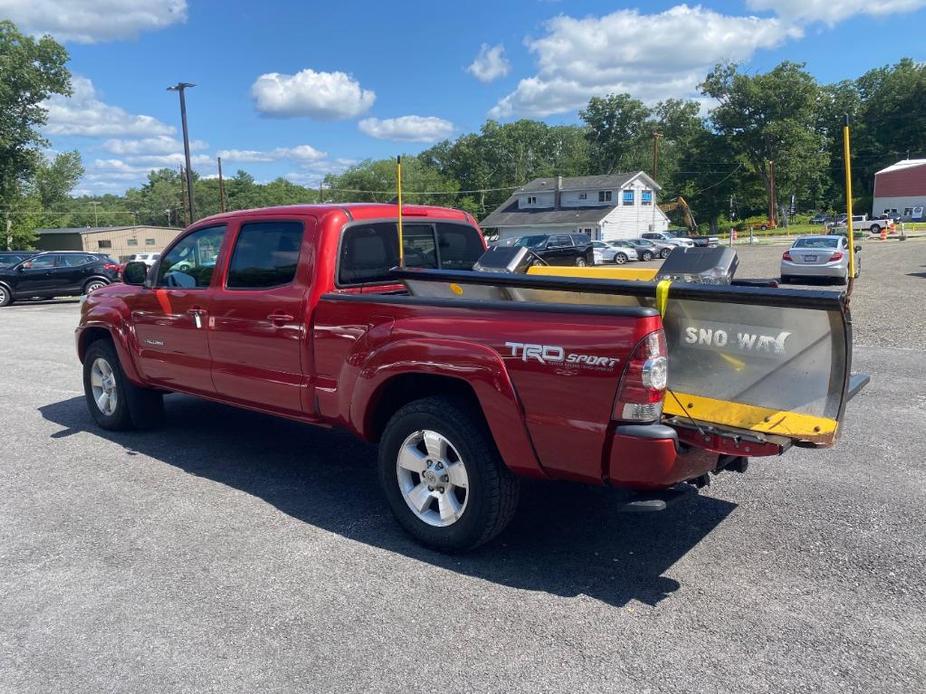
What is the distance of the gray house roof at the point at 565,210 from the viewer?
63.0m

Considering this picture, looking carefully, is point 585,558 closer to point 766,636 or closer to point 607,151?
point 766,636

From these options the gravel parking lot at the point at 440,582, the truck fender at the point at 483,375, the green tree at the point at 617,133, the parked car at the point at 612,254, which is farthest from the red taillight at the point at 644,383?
the green tree at the point at 617,133

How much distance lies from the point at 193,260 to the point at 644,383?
3.84m

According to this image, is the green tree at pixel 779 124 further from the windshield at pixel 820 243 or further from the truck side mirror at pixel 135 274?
the truck side mirror at pixel 135 274

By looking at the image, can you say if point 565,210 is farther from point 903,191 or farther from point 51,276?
point 51,276

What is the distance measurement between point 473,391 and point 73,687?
7.05 ft

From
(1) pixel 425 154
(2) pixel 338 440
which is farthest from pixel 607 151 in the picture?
(2) pixel 338 440

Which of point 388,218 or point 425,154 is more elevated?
point 425,154

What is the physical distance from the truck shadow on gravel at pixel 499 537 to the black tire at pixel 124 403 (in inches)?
4.1

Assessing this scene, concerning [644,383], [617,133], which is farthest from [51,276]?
[617,133]

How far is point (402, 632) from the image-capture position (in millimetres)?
3195

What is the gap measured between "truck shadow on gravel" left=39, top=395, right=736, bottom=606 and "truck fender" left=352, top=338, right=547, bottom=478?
0.60 m

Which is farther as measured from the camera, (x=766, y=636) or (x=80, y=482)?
(x=80, y=482)

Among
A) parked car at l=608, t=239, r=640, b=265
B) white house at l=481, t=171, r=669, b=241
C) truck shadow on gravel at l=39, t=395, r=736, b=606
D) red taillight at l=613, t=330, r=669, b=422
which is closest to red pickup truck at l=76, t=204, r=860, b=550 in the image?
red taillight at l=613, t=330, r=669, b=422
